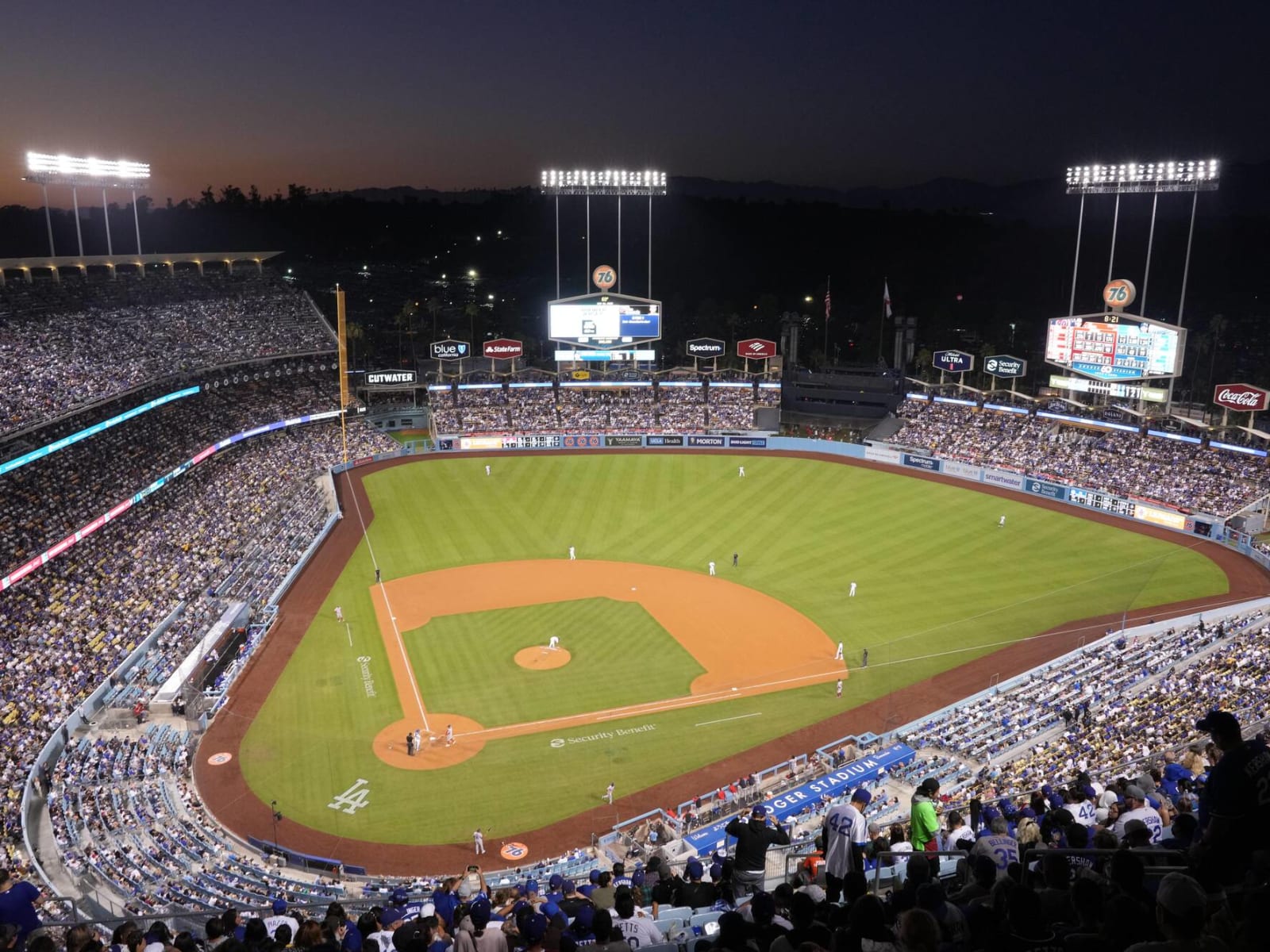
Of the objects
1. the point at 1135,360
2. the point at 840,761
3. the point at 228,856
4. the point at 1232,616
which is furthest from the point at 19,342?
the point at 1135,360

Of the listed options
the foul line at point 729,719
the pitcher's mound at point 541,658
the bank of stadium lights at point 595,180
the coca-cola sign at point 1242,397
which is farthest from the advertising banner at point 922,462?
the foul line at point 729,719

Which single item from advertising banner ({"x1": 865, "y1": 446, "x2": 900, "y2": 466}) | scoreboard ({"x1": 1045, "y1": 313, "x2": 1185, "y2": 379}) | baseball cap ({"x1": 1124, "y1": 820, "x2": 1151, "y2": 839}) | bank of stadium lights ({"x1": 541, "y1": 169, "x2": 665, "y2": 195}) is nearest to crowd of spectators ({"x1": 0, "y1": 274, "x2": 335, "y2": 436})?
bank of stadium lights ({"x1": 541, "y1": 169, "x2": 665, "y2": 195})

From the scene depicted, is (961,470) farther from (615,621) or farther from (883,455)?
(615,621)

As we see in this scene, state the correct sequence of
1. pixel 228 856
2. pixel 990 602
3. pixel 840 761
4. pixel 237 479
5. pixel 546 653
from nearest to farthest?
pixel 228 856
pixel 840 761
pixel 546 653
pixel 990 602
pixel 237 479

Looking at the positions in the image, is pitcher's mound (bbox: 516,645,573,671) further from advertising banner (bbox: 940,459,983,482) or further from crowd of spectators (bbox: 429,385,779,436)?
advertising banner (bbox: 940,459,983,482)

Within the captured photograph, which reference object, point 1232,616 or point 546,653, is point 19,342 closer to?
point 546,653

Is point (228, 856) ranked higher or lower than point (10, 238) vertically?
lower
